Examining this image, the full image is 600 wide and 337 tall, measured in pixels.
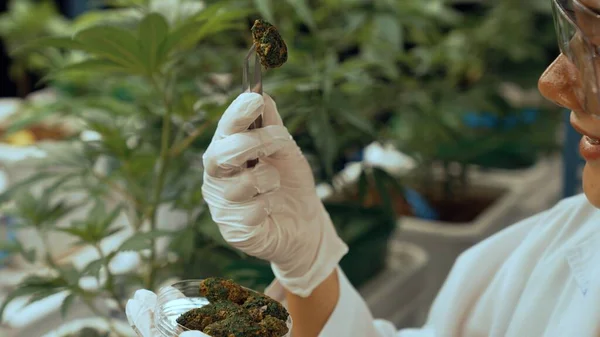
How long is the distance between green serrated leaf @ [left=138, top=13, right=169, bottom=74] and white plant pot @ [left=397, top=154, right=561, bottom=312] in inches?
32.1

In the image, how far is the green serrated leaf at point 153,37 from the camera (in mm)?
721

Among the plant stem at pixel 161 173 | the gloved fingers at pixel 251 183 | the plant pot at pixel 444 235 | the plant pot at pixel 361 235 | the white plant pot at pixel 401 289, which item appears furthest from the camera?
the plant pot at pixel 444 235

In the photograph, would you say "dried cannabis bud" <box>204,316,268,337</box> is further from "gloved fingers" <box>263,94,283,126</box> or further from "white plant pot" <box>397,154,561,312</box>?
"white plant pot" <box>397,154,561,312</box>

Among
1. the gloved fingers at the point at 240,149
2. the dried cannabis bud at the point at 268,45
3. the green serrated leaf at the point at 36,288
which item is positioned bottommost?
the green serrated leaf at the point at 36,288

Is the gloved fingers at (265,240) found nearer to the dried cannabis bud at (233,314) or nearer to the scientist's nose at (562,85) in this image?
the dried cannabis bud at (233,314)

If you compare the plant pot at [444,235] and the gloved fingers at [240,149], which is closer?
the gloved fingers at [240,149]

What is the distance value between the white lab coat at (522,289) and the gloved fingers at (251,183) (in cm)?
16

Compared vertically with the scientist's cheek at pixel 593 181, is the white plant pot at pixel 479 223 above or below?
below

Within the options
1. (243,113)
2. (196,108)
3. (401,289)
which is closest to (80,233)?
(196,108)

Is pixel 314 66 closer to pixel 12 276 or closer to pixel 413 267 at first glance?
pixel 413 267

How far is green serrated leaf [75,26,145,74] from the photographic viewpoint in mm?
697

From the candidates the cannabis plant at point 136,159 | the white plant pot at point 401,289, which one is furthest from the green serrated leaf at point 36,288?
the white plant pot at point 401,289

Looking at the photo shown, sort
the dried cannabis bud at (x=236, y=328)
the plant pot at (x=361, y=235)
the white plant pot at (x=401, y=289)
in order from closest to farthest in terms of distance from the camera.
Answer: the dried cannabis bud at (x=236, y=328), the plant pot at (x=361, y=235), the white plant pot at (x=401, y=289)

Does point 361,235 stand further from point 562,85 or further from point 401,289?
point 562,85
